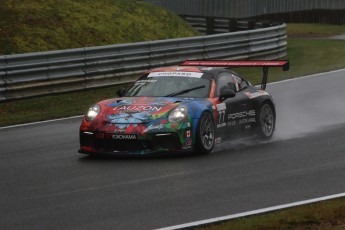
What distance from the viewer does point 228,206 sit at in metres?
10.6

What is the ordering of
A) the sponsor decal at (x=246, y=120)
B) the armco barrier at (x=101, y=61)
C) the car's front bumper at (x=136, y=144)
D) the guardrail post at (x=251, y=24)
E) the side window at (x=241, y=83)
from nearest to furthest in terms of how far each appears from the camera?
the car's front bumper at (x=136, y=144) < the sponsor decal at (x=246, y=120) < the side window at (x=241, y=83) < the armco barrier at (x=101, y=61) < the guardrail post at (x=251, y=24)

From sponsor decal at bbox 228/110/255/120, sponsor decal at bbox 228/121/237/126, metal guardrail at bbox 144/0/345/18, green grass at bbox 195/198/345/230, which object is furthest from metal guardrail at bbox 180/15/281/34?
green grass at bbox 195/198/345/230

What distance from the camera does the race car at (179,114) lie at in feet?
45.1

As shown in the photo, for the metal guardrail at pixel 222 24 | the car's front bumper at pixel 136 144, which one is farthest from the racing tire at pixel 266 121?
the metal guardrail at pixel 222 24

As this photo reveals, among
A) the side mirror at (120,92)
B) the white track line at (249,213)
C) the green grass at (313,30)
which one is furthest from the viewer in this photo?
the green grass at (313,30)

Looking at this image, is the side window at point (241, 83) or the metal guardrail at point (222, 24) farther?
the metal guardrail at point (222, 24)

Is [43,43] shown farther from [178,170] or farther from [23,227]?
[23,227]

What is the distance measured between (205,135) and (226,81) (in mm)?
1583

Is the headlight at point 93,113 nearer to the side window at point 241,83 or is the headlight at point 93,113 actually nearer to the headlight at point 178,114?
the headlight at point 178,114

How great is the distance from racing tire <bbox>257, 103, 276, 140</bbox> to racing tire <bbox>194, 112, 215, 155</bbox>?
5.48 ft

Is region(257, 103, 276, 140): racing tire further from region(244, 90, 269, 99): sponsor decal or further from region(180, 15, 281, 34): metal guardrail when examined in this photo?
region(180, 15, 281, 34): metal guardrail

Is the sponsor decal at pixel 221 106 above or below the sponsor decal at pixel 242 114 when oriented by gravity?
above

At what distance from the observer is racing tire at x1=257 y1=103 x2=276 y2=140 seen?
16.1 meters

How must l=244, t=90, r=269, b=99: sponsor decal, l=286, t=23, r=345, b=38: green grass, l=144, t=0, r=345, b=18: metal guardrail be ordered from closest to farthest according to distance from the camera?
l=244, t=90, r=269, b=99: sponsor decal
l=286, t=23, r=345, b=38: green grass
l=144, t=0, r=345, b=18: metal guardrail
